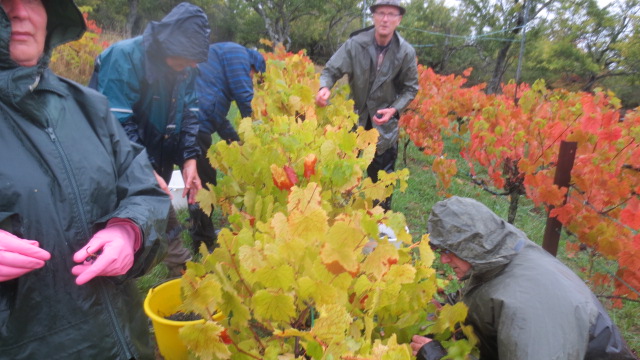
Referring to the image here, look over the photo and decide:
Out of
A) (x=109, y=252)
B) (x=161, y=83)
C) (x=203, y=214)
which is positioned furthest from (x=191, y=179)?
(x=109, y=252)

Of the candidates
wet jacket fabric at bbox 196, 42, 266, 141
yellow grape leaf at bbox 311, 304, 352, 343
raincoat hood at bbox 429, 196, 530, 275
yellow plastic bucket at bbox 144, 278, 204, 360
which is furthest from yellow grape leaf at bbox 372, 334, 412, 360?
wet jacket fabric at bbox 196, 42, 266, 141

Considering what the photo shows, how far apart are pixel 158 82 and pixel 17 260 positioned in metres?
1.58

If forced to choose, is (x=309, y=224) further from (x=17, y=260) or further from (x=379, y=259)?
(x=17, y=260)

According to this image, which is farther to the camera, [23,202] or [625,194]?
[625,194]

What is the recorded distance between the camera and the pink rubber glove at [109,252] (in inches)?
44.3

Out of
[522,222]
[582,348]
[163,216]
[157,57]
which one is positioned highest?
[157,57]

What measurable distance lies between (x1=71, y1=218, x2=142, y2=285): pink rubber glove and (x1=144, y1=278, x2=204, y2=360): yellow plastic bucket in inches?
21.9

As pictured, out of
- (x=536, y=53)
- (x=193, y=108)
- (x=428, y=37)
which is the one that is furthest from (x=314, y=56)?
(x=193, y=108)

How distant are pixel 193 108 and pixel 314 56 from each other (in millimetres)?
32506

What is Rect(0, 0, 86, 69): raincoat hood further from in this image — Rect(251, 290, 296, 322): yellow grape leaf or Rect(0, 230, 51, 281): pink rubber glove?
Rect(251, 290, 296, 322): yellow grape leaf

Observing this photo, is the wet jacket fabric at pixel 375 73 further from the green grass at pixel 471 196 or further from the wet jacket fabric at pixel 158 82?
the green grass at pixel 471 196

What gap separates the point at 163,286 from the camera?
214 centimetres

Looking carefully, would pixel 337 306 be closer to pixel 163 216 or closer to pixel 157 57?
pixel 163 216

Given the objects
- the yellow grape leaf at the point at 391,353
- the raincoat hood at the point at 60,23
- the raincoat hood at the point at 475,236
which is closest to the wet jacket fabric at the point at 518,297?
the raincoat hood at the point at 475,236
